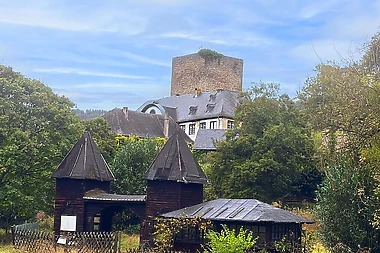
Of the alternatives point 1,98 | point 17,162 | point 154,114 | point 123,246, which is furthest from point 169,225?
point 154,114

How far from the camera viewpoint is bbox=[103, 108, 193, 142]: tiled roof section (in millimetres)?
60438

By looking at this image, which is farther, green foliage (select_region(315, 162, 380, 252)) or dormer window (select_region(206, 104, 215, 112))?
dormer window (select_region(206, 104, 215, 112))

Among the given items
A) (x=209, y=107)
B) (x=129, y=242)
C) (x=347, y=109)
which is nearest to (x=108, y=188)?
(x=129, y=242)

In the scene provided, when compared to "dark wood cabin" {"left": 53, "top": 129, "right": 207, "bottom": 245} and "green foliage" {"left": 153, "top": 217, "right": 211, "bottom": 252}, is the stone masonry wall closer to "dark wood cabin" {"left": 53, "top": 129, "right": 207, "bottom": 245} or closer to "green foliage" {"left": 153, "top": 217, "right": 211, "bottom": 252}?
"dark wood cabin" {"left": 53, "top": 129, "right": 207, "bottom": 245}

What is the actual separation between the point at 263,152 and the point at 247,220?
10741 mm

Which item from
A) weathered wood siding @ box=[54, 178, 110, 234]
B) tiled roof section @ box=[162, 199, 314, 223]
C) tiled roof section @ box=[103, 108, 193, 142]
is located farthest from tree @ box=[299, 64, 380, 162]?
tiled roof section @ box=[103, 108, 193, 142]

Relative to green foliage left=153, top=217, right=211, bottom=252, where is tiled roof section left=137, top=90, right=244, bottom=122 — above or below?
above

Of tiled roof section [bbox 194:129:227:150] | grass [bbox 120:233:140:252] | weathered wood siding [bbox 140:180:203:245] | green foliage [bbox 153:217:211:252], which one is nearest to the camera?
green foliage [bbox 153:217:211:252]

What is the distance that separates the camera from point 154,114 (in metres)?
66.7

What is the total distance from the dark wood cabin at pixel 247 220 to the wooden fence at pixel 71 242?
2509 mm

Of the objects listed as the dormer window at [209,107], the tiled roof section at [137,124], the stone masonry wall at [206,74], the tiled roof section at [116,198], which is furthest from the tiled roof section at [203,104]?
the tiled roof section at [116,198]

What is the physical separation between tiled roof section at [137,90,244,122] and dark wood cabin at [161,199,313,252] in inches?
1504

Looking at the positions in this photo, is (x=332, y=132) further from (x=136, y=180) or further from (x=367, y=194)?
(x=136, y=180)

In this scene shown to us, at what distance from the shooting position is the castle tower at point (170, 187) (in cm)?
2561
